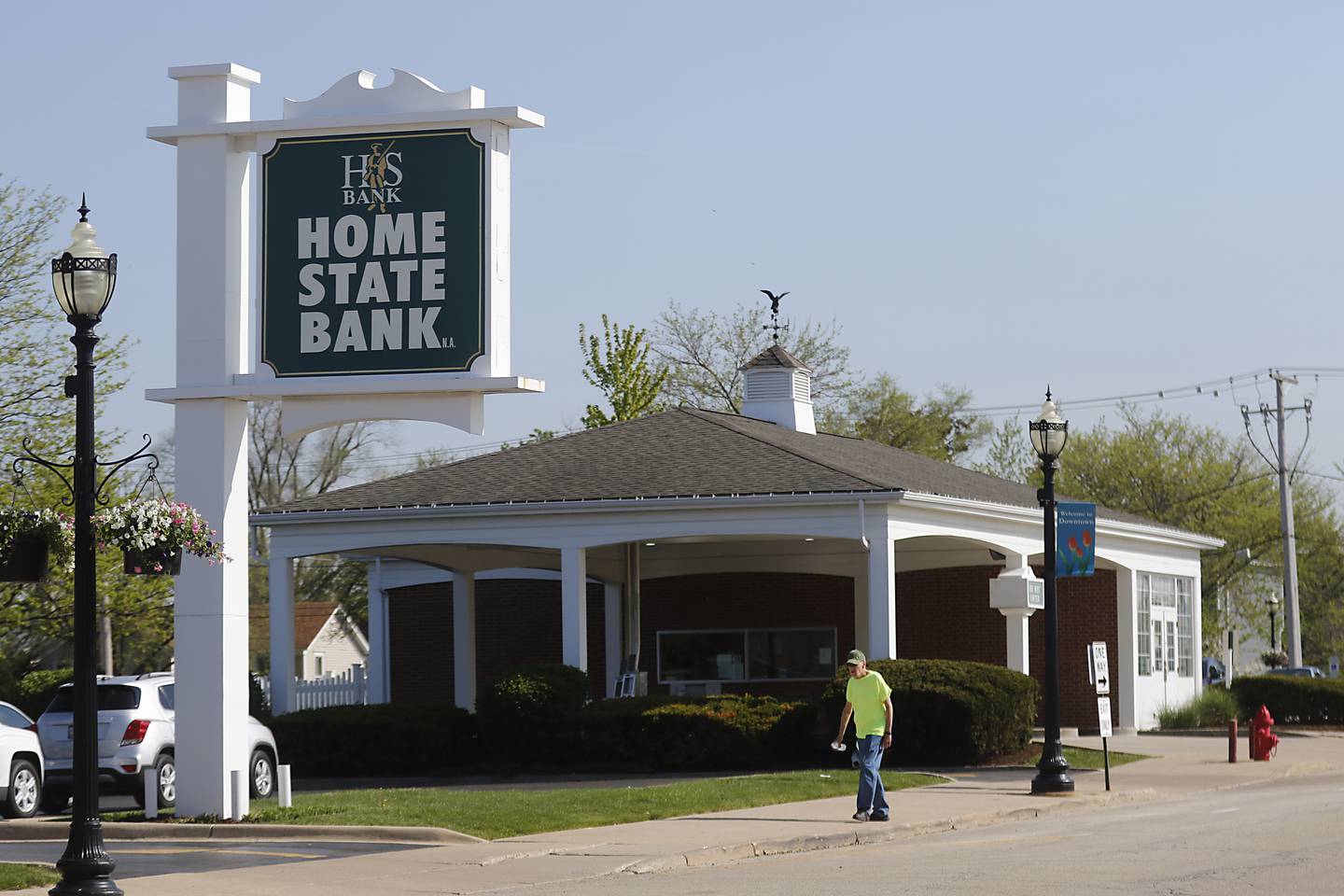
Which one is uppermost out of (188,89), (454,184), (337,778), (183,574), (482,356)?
(188,89)

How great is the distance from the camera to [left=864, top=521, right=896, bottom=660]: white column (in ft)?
86.2

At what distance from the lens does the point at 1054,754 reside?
21.8 m

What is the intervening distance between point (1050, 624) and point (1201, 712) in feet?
48.2

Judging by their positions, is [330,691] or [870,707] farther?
[330,691]

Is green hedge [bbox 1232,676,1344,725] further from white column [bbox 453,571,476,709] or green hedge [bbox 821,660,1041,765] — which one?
white column [bbox 453,571,476,709]

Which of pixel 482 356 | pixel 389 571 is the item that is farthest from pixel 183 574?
pixel 389 571

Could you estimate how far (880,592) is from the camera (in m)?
26.3

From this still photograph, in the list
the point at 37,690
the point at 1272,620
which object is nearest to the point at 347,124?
the point at 37,690

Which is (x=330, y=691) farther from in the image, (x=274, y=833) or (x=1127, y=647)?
(x=274, y=833)

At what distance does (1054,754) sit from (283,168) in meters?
11.0

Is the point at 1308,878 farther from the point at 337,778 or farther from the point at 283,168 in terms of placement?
the point at 337,778

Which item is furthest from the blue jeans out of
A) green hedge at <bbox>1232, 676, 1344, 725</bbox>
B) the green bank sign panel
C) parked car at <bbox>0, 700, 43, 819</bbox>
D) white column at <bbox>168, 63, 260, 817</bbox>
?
green hedge at <bbox>1232, 676, 1344, 725</bbox>

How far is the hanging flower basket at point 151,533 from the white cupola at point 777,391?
22370 millimetres

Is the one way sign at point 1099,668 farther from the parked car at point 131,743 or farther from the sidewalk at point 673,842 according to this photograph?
the parked car at point 131,743
